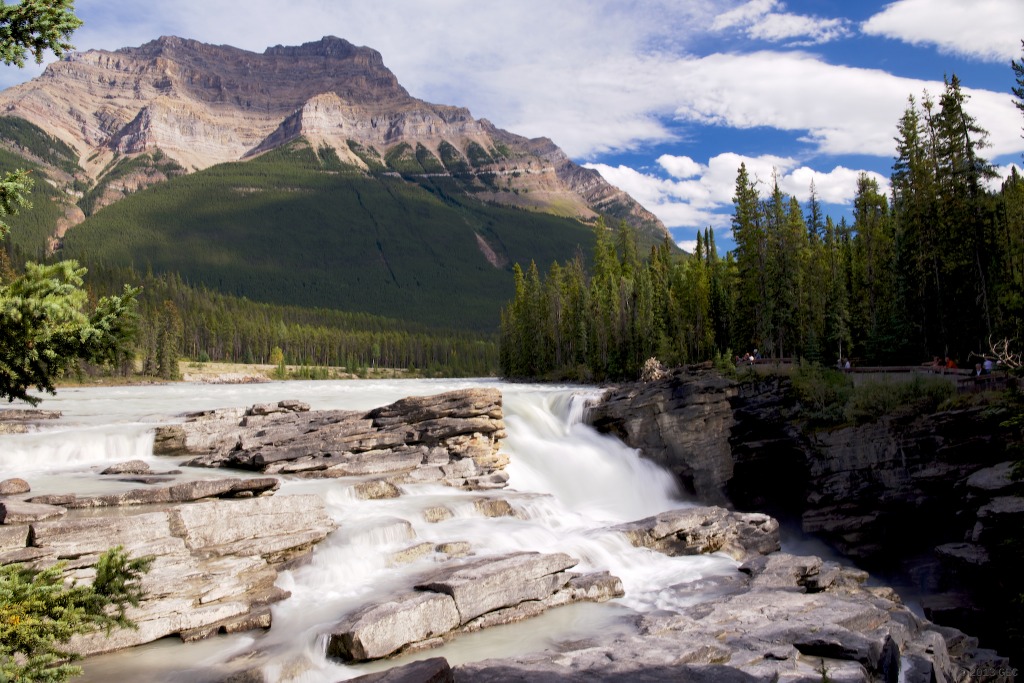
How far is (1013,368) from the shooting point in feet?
50.2

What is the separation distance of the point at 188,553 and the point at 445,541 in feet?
21.0

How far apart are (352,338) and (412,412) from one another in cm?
14047

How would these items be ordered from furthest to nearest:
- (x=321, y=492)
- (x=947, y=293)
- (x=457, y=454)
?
(x=947, y=293)
(x=457, y=454)
(x=321, y=492)

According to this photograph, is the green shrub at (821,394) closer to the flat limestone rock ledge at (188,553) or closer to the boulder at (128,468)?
the flat limestone rock ledge at (188,553)

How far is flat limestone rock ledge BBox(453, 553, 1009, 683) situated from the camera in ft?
38.4

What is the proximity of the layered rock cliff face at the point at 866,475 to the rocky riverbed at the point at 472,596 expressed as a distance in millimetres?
5644

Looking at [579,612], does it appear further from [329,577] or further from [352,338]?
[352,338]

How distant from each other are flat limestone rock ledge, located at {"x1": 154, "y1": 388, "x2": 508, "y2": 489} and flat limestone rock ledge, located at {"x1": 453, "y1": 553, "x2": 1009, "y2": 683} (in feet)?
39.2

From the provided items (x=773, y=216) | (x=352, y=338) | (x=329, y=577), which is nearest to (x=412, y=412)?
(x=329, y=577)

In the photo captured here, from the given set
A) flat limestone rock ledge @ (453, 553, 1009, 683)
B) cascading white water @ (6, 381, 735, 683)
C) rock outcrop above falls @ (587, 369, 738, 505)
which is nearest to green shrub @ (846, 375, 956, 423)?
rock outcrop above falls @ (587, 369, 738, 505)

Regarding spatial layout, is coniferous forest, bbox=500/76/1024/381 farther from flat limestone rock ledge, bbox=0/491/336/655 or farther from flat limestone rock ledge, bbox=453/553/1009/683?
flat limestone rock ledge, bbox=0/491/336/655

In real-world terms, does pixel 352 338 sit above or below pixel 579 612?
above

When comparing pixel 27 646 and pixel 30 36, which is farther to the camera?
pixel 30 36

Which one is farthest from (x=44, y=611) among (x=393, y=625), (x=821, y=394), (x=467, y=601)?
(x=821, y=394)
